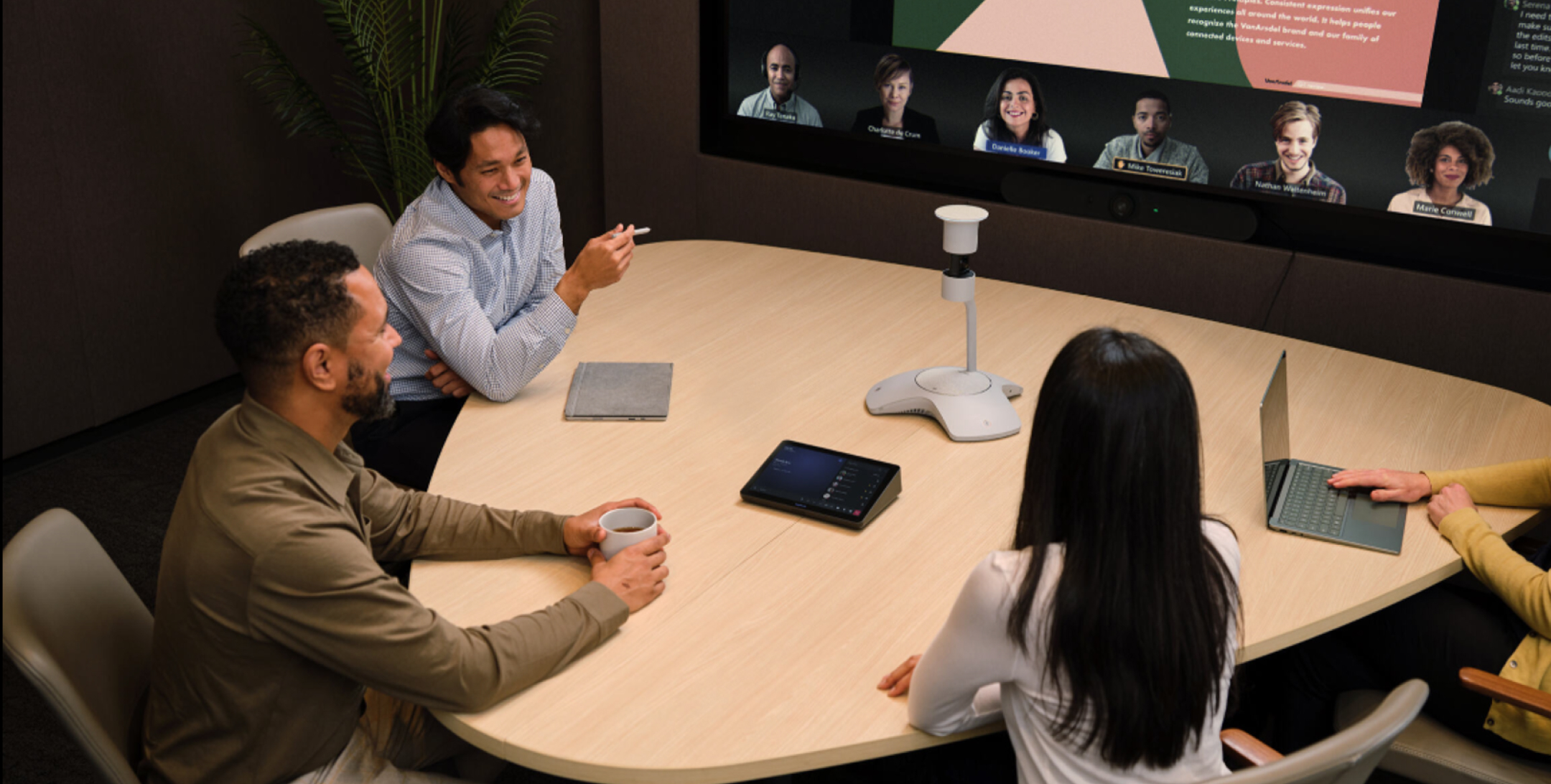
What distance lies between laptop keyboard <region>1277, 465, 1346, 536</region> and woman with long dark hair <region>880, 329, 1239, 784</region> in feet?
1.97

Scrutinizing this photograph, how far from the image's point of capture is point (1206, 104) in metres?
3.05

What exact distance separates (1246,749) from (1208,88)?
6.57ft

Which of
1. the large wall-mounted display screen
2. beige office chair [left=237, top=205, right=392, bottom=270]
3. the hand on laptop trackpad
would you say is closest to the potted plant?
the large wall-mounted display screen

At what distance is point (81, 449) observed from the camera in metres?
3.69

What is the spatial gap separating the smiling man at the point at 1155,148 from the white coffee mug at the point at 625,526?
78.8 inches

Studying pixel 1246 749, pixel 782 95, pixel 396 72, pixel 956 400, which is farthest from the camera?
pixel 396 72

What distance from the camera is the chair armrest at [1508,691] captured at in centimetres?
160

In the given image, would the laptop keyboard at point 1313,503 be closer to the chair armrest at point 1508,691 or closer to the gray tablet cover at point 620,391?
the chair armrest at point 1508,691

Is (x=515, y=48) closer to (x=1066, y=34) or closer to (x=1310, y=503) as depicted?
(x=1066, y=34)

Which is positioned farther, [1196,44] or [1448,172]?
[1196,44]

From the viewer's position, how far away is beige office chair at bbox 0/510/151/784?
1.44 m

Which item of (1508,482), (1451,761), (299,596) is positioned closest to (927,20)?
(1508,482)

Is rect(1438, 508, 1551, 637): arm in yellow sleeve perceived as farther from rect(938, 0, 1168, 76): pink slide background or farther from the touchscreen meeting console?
rect(938, 0, 1168, 76): pink slide background

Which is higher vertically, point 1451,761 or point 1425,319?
point 1425,319
